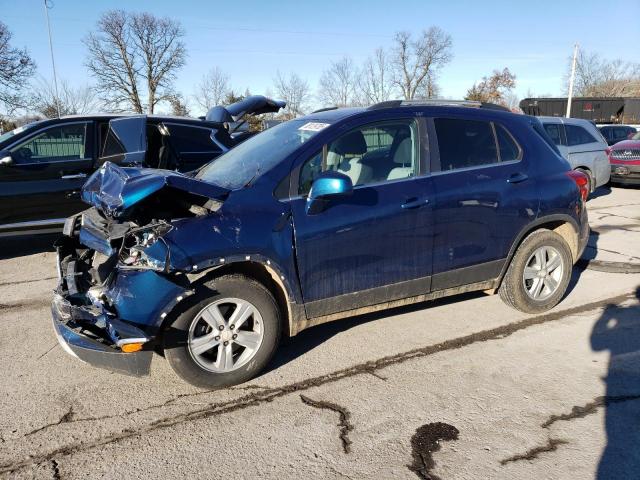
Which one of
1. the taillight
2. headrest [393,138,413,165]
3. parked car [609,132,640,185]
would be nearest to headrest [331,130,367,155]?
headrest [393,138,413,165]

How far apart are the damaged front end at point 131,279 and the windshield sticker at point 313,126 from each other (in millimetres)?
980

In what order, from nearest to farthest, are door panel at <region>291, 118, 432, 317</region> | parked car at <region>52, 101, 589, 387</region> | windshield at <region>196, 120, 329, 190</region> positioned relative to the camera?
parked car at <region>52, 101, 589, 387</region>
door panel at <region>291, 118, 432, 317</region>
windshield at <region>196, 120, 329, 190</region>

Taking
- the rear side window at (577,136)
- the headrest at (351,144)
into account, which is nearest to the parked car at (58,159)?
the headrest at (351,144)

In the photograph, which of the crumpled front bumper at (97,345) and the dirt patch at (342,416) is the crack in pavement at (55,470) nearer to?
the crumpled front bumper at (97,345)

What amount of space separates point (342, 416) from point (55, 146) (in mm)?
5796

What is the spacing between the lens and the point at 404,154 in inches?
159

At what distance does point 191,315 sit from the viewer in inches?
124

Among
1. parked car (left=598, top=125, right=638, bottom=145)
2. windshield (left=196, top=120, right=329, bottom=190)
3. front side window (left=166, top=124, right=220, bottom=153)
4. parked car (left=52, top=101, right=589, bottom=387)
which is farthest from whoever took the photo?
parked car (left=598, top=125, right=638, bottom=145)

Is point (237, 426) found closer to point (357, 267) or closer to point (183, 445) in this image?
point (183, 445)

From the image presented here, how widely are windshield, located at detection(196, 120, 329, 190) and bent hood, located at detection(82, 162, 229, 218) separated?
11.1 inches

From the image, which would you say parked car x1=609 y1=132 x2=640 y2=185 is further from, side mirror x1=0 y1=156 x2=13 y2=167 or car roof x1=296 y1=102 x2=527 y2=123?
side mirror x1=0 y1=156 x2=13 y2=167

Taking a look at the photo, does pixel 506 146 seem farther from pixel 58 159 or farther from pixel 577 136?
pixel 577 136

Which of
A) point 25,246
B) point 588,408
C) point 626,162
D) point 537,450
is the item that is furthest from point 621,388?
→ point 626,162

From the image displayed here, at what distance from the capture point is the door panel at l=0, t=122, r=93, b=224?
6.55m
